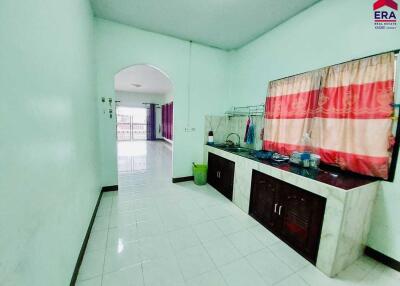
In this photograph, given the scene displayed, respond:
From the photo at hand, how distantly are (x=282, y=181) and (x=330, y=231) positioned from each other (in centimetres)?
59

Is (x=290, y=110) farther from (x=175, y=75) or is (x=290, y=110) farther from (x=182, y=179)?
(x=182, y=179)

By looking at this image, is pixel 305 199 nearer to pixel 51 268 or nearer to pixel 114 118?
pixel 51 268

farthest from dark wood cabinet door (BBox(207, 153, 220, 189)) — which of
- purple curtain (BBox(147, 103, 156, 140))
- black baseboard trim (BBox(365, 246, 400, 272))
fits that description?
purple curtain (BBox(147, 103, 156, 140))

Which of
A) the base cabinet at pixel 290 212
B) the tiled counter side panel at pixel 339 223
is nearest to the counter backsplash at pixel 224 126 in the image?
the base cabinet at pixel 290 212

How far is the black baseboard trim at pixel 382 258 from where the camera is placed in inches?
62.8

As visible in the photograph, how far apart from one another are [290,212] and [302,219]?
5.3 inches

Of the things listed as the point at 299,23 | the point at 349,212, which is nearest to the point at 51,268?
the point at 349,212

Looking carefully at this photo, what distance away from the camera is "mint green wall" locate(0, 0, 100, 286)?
2.16 ft

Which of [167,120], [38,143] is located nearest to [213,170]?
[38,143]

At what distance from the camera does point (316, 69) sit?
6.86ft

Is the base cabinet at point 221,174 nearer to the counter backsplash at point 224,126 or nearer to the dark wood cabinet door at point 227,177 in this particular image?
the dark wood cabinet door at point 227,177

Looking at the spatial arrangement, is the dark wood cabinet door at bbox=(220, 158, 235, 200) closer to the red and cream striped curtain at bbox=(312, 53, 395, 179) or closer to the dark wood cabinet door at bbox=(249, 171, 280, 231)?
the dark wood cabinet door at bbox=(249, 171, 280, 231)

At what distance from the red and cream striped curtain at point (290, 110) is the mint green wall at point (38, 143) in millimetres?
2540

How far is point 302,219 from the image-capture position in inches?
67.4
